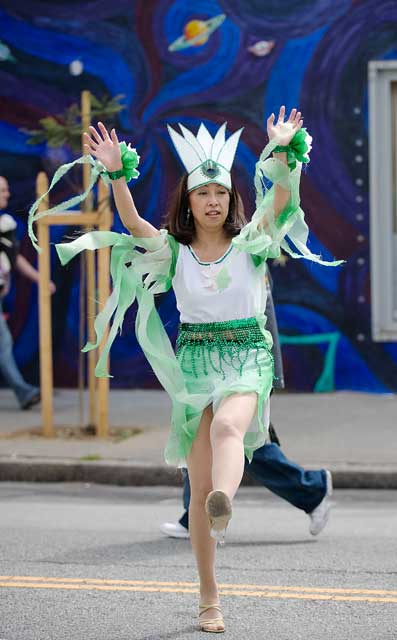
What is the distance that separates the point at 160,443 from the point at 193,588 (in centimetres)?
431

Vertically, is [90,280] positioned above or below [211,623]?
above

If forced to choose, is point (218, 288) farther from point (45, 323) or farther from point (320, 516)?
point (45, 323)

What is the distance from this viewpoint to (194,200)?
581cm

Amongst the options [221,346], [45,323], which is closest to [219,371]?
[221,346]

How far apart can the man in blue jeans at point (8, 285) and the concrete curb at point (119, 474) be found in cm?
297

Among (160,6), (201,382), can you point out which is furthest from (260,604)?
(160,6)

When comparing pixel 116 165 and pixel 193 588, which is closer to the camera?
pixel 116 165

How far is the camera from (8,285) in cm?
1361

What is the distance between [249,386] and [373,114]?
27.5 ft

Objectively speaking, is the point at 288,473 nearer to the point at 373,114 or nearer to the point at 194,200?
the point at 194,200

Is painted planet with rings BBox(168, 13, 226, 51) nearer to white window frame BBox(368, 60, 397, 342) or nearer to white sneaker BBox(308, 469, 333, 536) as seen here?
white window frame BBox(368, 60, 397, 342)

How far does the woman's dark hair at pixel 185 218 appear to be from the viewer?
5797 millimetres

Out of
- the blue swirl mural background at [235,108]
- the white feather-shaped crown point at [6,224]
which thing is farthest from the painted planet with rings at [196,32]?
the white feather-shaped crown point at [6,224]

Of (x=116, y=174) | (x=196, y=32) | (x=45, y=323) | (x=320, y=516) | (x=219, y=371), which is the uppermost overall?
(x=196, y=32)
